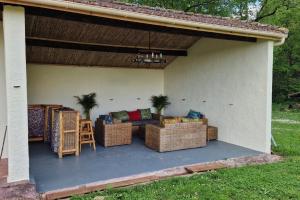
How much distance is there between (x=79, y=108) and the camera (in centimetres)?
938

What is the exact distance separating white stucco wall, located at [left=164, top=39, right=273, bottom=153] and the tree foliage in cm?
693

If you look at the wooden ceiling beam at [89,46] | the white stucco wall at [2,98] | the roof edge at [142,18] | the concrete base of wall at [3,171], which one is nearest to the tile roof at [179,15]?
the roof edge at [142,18]

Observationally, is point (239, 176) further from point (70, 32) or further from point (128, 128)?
point (70, 32)

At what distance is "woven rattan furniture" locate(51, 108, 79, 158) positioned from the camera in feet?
19.4

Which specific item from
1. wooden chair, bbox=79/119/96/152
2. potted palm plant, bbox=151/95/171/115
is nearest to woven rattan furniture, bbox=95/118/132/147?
wooden chair, bbox=79/119/96/152

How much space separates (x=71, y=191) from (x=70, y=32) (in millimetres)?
4756

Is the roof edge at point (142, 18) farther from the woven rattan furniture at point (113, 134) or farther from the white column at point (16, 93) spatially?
the woven rattan furniture at point (113, 134)

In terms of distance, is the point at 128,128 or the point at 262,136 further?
the point at 128,128

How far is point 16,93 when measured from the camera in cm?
415

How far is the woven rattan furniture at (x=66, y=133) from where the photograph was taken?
19.4 ft

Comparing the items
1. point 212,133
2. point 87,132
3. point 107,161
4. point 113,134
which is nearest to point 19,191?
point 107,161

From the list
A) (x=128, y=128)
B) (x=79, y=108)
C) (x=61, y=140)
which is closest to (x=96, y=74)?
(x=79, y=108)

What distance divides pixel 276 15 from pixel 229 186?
614 inches

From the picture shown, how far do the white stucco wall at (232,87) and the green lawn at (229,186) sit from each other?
1608mm
